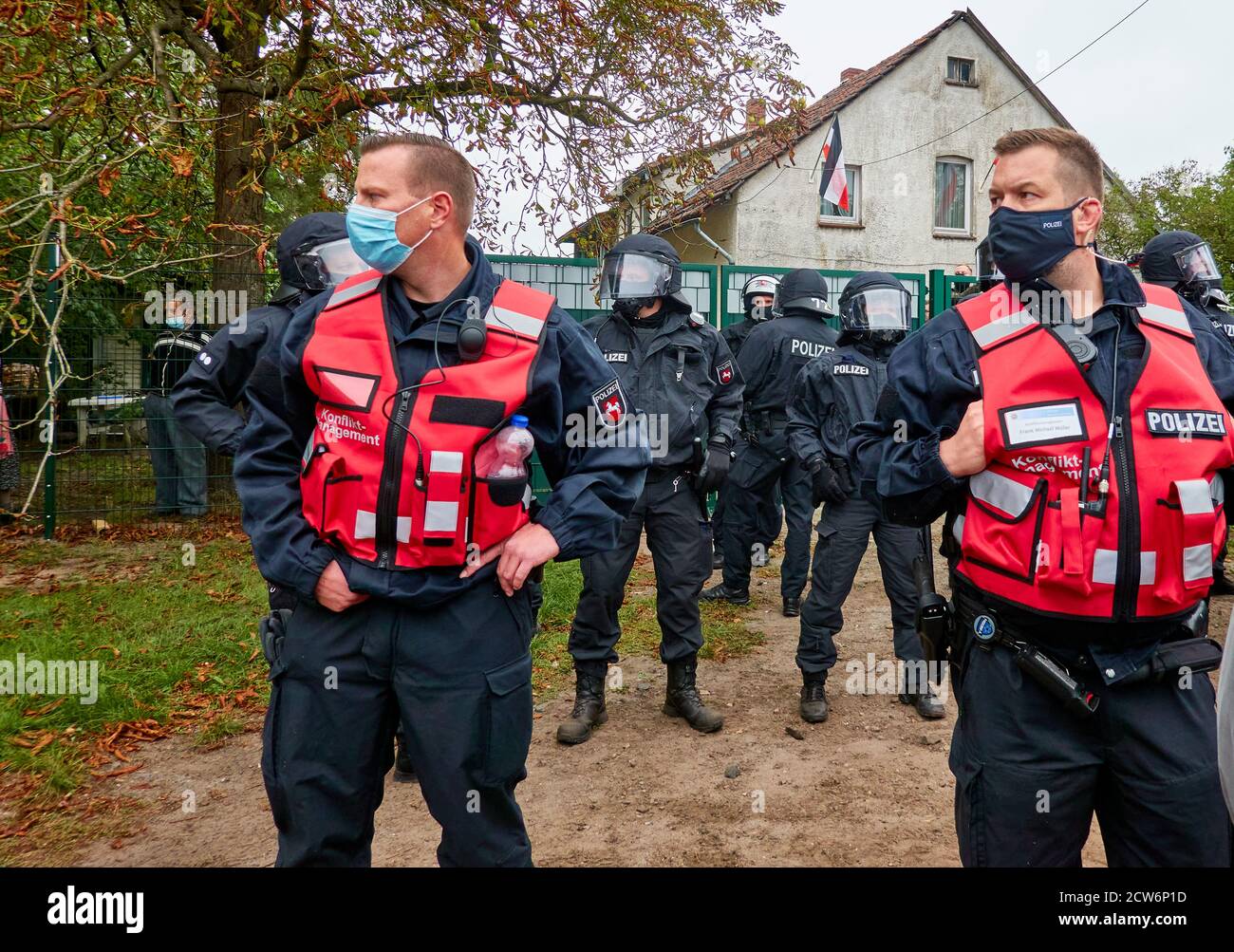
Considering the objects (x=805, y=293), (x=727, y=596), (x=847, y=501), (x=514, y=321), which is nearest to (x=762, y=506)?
(x=727, y=596)

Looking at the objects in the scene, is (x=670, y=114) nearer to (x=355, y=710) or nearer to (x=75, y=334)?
(x=75, y=334)

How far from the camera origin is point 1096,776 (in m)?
2.19

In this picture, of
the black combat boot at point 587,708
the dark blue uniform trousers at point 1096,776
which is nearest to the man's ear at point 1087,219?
the dark blue uniform trousers at point 1096,776

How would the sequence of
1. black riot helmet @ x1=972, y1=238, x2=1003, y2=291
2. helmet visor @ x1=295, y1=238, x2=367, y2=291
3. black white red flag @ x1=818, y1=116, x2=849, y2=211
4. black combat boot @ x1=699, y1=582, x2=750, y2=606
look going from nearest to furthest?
black riot helmet @ x1=972, y1=238, x2=1003, y2=291 → helmet visor @ x1=295, y1=238, x2=367, y2=291 → black combat boot @ x1=699, y1=582, x2=750, y2=606 → black white red flag @ x1=818, y1=116, x2=849, y2=211

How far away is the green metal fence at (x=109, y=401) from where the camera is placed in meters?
8.98

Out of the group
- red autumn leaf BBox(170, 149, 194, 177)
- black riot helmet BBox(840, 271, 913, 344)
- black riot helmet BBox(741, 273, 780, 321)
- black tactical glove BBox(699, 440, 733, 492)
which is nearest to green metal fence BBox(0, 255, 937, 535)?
black riot helmet BBox(741, 273, 780, 321)

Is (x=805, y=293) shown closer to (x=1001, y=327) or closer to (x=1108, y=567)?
(x=1001, y=327)

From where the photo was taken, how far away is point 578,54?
356 inches

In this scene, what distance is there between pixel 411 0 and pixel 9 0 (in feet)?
11.9

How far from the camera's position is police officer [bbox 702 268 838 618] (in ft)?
23.8

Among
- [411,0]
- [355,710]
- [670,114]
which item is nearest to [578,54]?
[670,114]

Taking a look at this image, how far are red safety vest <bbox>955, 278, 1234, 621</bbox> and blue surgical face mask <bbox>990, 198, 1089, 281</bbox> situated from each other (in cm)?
19

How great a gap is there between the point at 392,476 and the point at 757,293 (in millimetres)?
7621

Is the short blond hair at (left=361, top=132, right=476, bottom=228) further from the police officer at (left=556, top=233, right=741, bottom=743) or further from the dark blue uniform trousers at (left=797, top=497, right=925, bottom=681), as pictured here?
the dark blue uniform trousers at (left=797, top=497, right=925, bottom=681)
